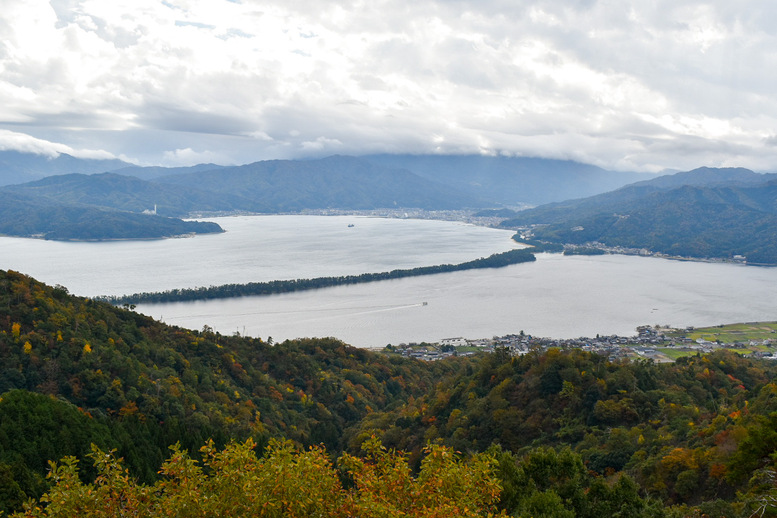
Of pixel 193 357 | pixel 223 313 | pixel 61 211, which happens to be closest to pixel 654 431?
pixel 193 357

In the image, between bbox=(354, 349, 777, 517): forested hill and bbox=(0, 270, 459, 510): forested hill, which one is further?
bbox=(0, 270, 459, 510): forested hill

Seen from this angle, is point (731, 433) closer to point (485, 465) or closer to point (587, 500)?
point (587, 500)

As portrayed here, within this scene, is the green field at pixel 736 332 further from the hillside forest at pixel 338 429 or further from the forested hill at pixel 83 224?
the forested hill at pixel 83 224

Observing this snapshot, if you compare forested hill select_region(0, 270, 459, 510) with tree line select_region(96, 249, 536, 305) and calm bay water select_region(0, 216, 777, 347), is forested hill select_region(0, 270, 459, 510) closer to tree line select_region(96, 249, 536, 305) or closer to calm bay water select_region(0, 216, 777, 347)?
calm bay water select_region(0, 216, 777, 347)

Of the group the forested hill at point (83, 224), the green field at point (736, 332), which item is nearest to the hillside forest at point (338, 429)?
the green field at point (736, 332)

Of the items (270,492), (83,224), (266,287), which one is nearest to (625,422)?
(270,492)

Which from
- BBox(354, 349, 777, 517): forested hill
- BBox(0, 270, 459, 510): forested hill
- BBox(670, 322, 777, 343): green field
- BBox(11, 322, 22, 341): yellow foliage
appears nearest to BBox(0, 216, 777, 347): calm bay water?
BBox(670, 322, 777, 343): green field

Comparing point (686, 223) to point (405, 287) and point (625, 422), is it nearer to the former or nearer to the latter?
point (405, 287)
